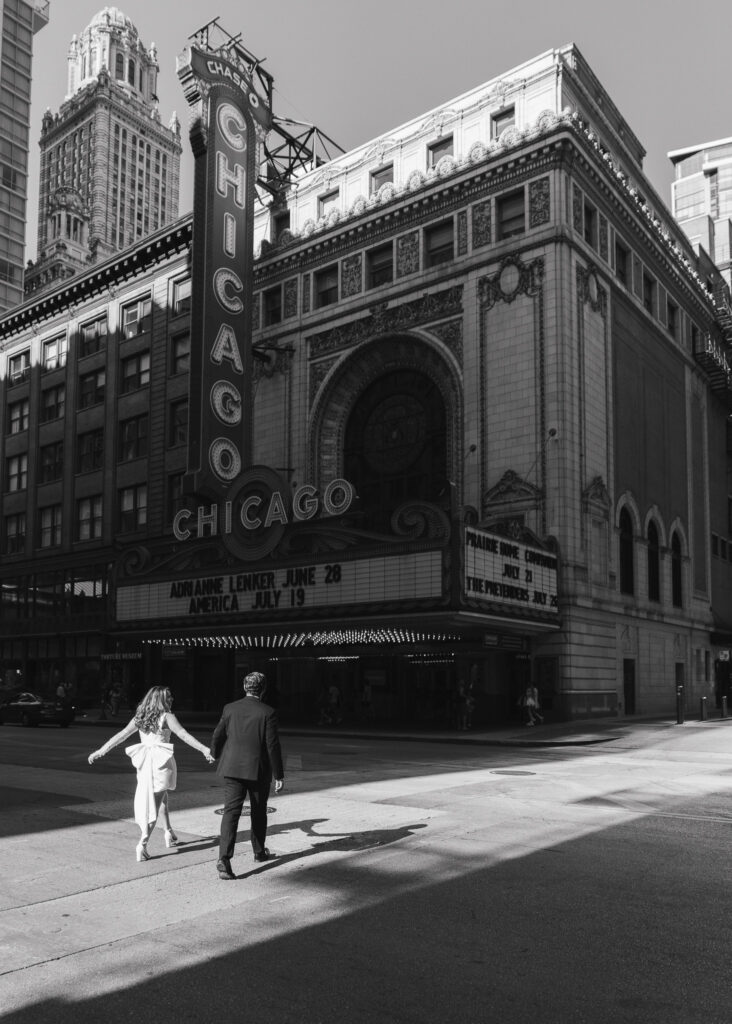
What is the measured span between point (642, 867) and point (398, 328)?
34.0m

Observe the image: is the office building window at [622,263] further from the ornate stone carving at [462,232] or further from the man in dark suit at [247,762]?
the man in dark suit at [247,762]

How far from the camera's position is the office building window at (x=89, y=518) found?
5388 centimetres

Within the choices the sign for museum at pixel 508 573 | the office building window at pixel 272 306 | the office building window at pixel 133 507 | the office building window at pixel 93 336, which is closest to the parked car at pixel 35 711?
the office building window at pixel 133 507

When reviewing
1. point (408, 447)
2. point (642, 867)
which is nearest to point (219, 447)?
point (408, 447)

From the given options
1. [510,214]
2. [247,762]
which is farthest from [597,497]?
[247,762]

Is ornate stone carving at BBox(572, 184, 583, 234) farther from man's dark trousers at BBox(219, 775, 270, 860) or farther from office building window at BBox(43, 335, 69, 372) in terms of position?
office building window at BBox(43, 335, 69, 372)

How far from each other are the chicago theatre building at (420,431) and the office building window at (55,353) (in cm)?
697

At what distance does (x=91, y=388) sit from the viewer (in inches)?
2223

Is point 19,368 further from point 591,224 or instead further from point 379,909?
point 379,909

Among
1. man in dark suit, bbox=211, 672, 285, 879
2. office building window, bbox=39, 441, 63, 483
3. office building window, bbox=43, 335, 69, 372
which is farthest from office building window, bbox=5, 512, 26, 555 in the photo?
man in dark suit, bbox=211, 672, 285, 879

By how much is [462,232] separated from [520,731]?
20.7 m

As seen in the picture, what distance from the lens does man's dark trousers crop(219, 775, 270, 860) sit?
349 inches

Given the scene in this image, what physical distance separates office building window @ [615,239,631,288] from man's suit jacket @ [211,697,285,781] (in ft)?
119

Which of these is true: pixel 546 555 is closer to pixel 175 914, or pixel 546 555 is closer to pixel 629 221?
pixel 629 221
